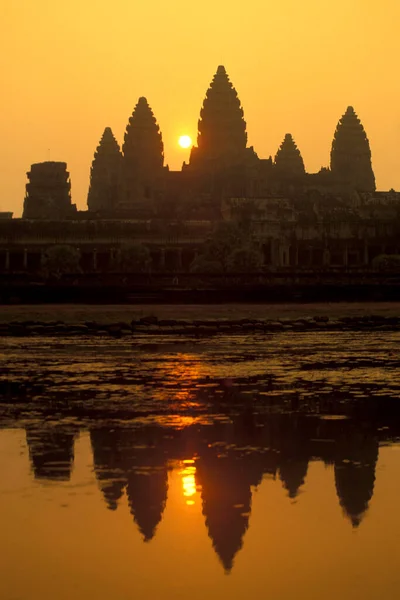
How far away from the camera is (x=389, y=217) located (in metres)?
190

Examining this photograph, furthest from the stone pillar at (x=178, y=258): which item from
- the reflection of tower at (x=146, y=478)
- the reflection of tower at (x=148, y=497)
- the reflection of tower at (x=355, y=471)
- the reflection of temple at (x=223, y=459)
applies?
the reflection of tower at (x=148, y=497)

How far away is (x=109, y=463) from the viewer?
58.4 feet

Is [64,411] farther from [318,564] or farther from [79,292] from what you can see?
[79,292]

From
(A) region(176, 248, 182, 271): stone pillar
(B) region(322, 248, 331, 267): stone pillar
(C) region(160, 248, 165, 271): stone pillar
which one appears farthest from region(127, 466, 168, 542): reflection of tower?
(B) region(322, 248, 331, 267): stone pillar

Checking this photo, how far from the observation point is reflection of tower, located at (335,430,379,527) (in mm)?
15094

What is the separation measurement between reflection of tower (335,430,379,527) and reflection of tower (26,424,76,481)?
3594mm

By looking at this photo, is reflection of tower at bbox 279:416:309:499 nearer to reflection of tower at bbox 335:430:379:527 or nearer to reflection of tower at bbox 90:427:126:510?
reflection of tower at bbox 335:430:379:527

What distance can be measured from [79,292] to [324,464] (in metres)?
69.7

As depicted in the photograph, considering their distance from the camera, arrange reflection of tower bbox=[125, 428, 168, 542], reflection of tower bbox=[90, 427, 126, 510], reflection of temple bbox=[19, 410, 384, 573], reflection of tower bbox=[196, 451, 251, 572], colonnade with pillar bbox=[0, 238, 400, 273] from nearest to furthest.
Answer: reflection of tower bbox=[196, 451, 251, 572], reflection of tower bbox=[125, 428, 168, 542], reflection of temple bbox=[19, 410, 384, 573], reflection of tower bbox=[90, 427, 126, 510], colonnade with pillar bbox=[0, 238, 400, 273]

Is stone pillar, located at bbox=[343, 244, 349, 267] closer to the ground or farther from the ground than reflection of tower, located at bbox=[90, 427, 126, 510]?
farther from the ground

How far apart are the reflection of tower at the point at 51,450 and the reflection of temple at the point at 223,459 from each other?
0.01 metres

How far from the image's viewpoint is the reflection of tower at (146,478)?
47.8ft

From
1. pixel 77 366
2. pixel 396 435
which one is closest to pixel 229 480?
pixel 396 435

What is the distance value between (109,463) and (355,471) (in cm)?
337
